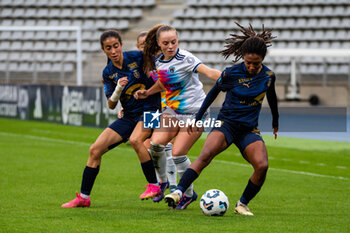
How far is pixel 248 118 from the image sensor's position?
6312 mm

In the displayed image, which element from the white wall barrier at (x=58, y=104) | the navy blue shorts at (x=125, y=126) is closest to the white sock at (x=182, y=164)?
the navy blue shorts at (x=125, y=126)

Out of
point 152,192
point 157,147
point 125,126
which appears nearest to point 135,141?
point 125,126

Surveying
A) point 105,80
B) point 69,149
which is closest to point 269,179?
point 105,80

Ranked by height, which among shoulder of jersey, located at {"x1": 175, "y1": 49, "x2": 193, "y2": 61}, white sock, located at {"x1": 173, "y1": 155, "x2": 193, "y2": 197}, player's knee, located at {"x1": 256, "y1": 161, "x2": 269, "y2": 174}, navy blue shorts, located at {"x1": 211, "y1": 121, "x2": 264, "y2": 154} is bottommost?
white sock, located at {"x1": 173, "y1": 155, "x2": 193, "y2": 197}

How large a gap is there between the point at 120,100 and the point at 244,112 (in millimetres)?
1579

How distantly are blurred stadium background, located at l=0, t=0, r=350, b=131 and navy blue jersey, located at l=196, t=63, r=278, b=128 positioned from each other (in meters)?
14.4

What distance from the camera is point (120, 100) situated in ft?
23.8

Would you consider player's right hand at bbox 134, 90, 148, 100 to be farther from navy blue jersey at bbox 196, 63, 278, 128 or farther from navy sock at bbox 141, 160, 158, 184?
navy blue jersey at bbox 196, 63, 278, 128

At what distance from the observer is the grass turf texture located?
235 inches

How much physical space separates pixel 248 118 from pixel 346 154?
23.6 ft

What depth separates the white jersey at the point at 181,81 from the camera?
698 cm

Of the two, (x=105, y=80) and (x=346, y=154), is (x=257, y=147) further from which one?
(x=346, y=154)

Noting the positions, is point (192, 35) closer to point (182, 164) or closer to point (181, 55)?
point (181, 55)

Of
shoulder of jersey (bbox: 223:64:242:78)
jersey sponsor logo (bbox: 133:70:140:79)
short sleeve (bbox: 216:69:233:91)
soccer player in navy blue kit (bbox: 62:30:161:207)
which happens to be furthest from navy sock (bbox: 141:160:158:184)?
shoulder of jersey (bbox: 223:64:242:78)
